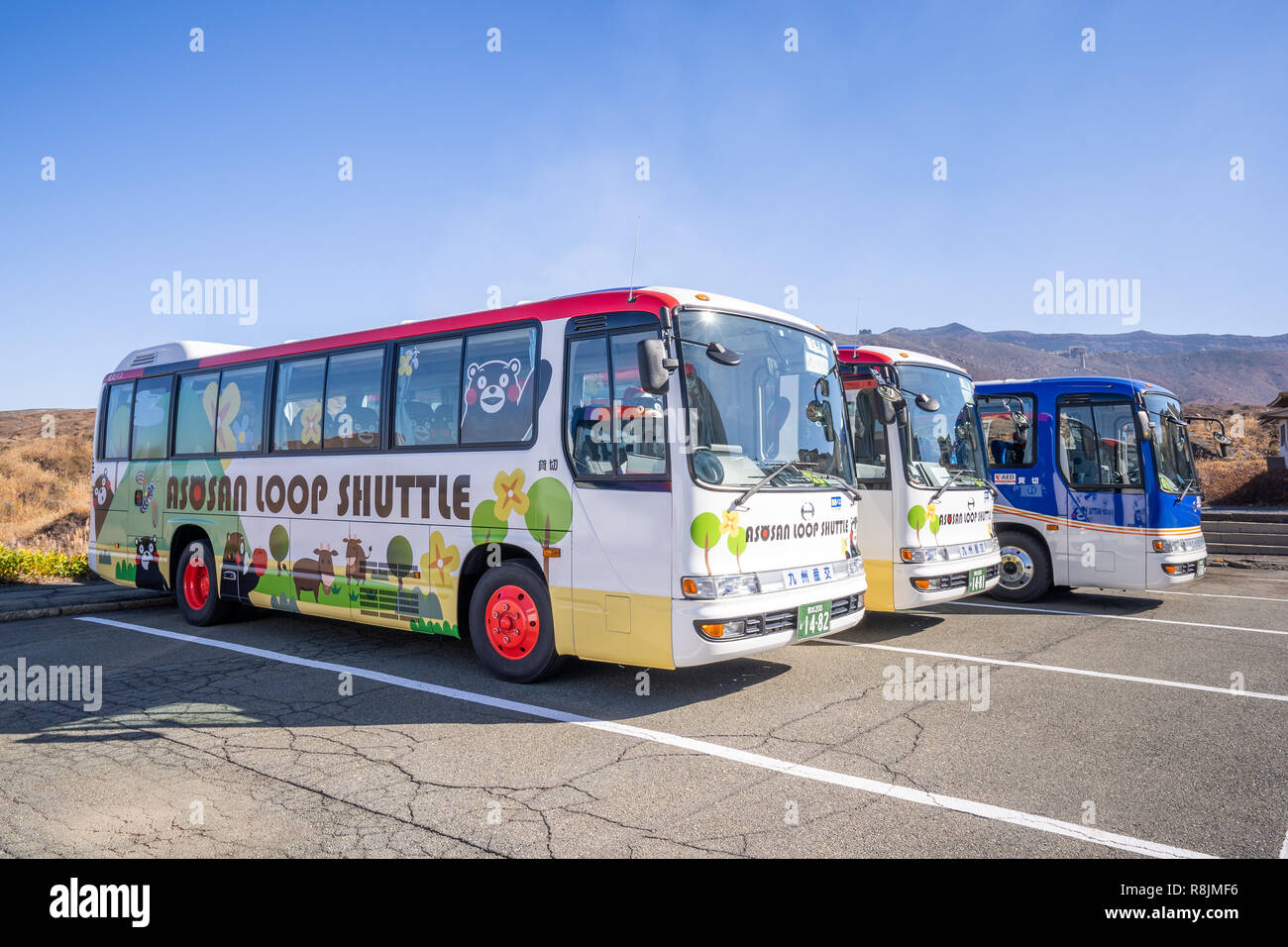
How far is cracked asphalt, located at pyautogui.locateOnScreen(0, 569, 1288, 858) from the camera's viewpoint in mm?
4121

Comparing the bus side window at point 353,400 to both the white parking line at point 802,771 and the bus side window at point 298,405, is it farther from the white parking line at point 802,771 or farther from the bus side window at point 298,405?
the white parking line at point 802,771

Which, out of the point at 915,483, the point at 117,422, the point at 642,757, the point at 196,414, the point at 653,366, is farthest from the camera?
the point at 117,422

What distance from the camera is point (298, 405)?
919 cm

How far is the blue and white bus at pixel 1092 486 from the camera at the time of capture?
11094 millimetres

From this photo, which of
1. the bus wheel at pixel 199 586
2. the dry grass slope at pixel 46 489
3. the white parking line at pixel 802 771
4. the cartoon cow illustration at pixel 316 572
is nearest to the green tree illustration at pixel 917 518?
the white parking line at pixel 802 771

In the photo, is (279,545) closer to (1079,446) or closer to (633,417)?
(633,417)

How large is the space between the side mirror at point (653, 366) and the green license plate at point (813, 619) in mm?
2009

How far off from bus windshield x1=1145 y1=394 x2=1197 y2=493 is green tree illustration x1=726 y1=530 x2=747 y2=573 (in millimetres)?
7415

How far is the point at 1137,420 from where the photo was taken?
36.7 ft

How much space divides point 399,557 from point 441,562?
1.93 feet

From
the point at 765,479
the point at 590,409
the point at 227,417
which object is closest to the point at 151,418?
the point at 227,417

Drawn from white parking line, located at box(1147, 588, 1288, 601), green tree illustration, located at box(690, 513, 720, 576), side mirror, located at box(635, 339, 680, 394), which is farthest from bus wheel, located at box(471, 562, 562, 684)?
white parking line, located at box(1147, 588, 1288, 601)
